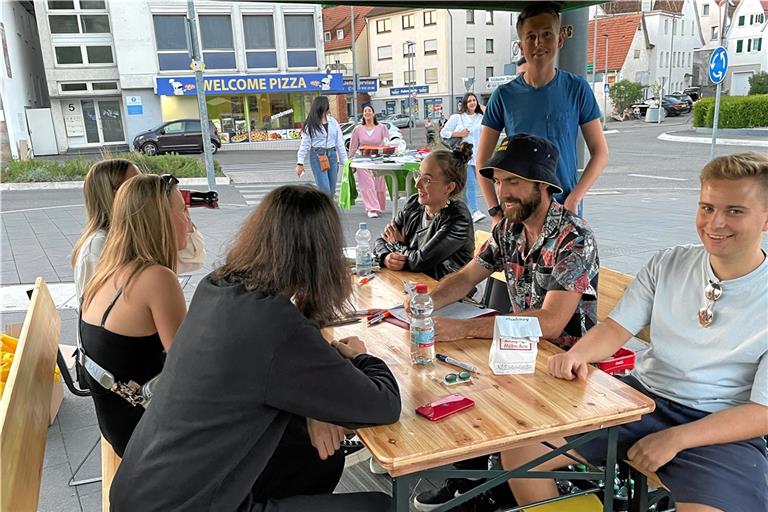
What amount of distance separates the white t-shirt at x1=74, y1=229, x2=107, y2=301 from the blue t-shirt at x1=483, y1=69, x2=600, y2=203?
6.73 feet

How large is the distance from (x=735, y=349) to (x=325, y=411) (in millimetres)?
1258

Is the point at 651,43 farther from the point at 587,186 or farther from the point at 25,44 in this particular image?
the point at 587,186

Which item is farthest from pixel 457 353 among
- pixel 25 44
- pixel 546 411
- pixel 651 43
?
pixel 651 43

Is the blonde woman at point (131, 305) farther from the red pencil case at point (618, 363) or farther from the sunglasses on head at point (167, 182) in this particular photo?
the red pencil case at point (618, 363)

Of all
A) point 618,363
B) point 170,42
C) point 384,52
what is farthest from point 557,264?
point 384,52

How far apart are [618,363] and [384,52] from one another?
140ft

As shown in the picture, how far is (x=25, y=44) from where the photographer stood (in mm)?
25500

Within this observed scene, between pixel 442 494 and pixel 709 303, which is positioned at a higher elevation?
pixel 709 303

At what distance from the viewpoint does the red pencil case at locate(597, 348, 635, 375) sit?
212cm

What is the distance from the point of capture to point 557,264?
7.08ft

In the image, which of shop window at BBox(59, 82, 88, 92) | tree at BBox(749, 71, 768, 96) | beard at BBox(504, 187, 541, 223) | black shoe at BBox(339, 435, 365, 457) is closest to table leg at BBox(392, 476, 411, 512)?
black shoe at BBox(339, 435, 365, 457)

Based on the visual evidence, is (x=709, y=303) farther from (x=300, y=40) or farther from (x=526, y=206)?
(x=300, y=40)

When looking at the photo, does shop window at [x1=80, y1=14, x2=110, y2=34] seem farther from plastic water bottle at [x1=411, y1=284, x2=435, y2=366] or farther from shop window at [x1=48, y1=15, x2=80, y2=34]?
plastic water bottle at [x1=411, y1=284, x2=435, y2=366]

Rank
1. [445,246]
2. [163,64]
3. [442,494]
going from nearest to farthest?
[442,494] < [445,246] < [163,64]
